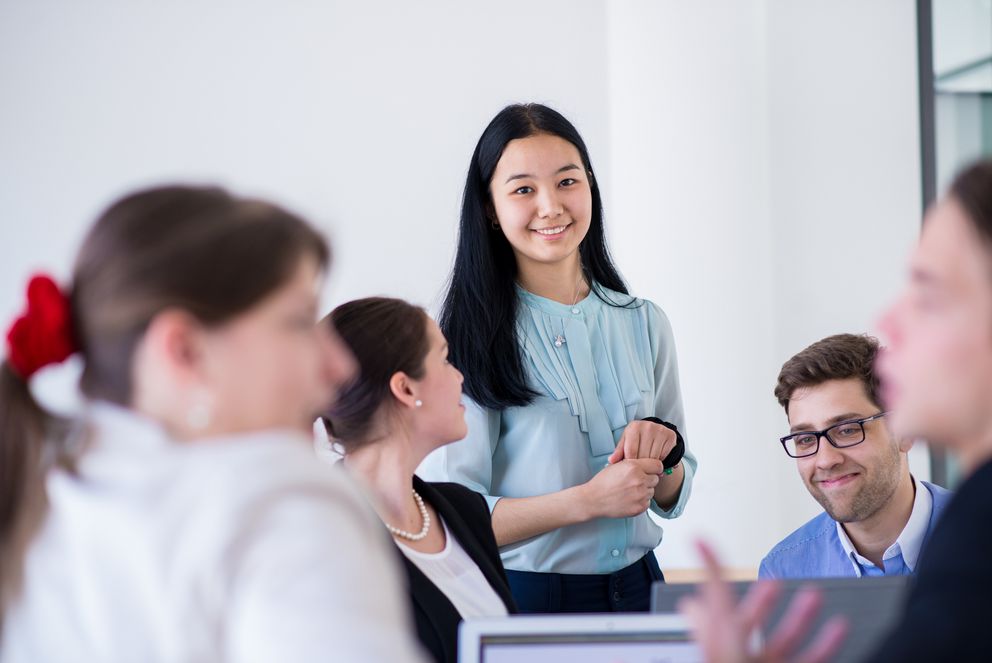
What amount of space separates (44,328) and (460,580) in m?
1.06

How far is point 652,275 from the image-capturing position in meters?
4.61

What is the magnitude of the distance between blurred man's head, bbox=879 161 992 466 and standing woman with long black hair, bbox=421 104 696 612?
4.33 ft

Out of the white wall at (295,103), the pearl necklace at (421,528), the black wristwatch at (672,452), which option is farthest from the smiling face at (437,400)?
the white wall at (295,103)

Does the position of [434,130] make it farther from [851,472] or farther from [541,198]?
[851,472]

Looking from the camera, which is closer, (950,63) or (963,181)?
(963,181)

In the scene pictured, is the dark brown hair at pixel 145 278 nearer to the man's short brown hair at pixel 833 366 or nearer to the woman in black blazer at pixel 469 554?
the woman in black blazer at pixel 469 554

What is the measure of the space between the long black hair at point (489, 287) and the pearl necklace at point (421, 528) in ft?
1.35

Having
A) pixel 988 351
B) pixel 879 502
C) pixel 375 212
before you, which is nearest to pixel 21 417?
pixel 988 351

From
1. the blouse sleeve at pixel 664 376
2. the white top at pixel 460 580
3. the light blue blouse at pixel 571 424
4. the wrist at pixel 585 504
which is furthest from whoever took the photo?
the blouse sleeve at pixel 664 376

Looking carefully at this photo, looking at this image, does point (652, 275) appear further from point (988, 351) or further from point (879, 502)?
point (988, 351)

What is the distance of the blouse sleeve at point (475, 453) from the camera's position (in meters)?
2.38

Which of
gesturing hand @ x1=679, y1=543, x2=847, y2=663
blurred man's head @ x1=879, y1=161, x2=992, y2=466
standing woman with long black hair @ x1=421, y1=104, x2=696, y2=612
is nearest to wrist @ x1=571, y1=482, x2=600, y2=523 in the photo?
standing woman with long black hair @ x1=421, y1=104, x2=696, y2=612

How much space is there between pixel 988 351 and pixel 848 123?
4.48m

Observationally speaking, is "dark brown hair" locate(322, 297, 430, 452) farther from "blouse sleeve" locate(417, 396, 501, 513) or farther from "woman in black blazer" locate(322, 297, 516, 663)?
"blouse sleeve" locate(417, 396, 501, 513)
